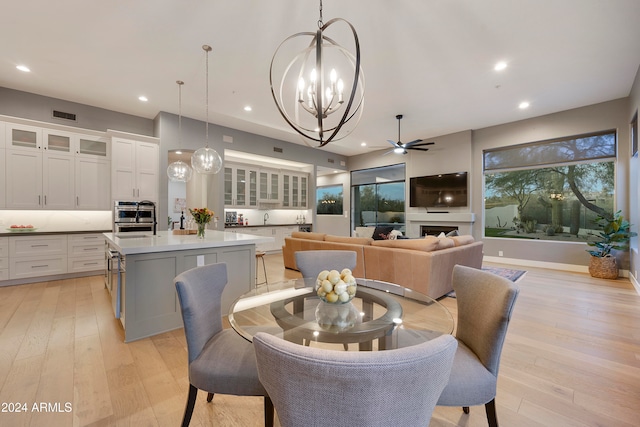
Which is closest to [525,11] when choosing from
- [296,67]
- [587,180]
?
[296,67]

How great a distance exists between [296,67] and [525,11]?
2671 mm

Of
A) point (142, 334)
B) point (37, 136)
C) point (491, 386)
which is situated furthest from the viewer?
point (37, 136)

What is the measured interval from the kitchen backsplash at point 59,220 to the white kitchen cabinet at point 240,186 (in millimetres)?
2564

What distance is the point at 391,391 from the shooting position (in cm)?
68

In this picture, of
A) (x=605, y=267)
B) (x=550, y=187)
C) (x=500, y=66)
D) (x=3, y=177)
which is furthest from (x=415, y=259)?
(x=3, y=177)

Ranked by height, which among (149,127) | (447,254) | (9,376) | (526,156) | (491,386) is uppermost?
(149,127)

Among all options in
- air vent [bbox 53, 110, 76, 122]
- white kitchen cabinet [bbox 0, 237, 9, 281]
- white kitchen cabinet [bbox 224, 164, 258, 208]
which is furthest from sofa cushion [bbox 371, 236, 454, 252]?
air vent [bbox 53, 110, 76, 122]

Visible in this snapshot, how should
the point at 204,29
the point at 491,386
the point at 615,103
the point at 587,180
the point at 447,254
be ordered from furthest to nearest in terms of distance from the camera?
the point at 587,180 → the point at 615,103 → the point at 447,254 → the point at 204,29 → the point at 491,386

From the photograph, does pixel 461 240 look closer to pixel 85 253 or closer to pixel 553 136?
pixel 553 136

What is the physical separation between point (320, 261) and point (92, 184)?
16.8 ft

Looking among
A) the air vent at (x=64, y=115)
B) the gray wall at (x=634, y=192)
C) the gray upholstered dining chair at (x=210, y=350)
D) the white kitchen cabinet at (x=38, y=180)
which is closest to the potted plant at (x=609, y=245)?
the gray wall at (x=634, y=192)

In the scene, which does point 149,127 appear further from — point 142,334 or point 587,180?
point 587,180

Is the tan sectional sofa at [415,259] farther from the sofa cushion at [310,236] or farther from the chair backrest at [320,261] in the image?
the chair backrest at [320,261]

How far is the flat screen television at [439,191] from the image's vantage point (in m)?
6.89
